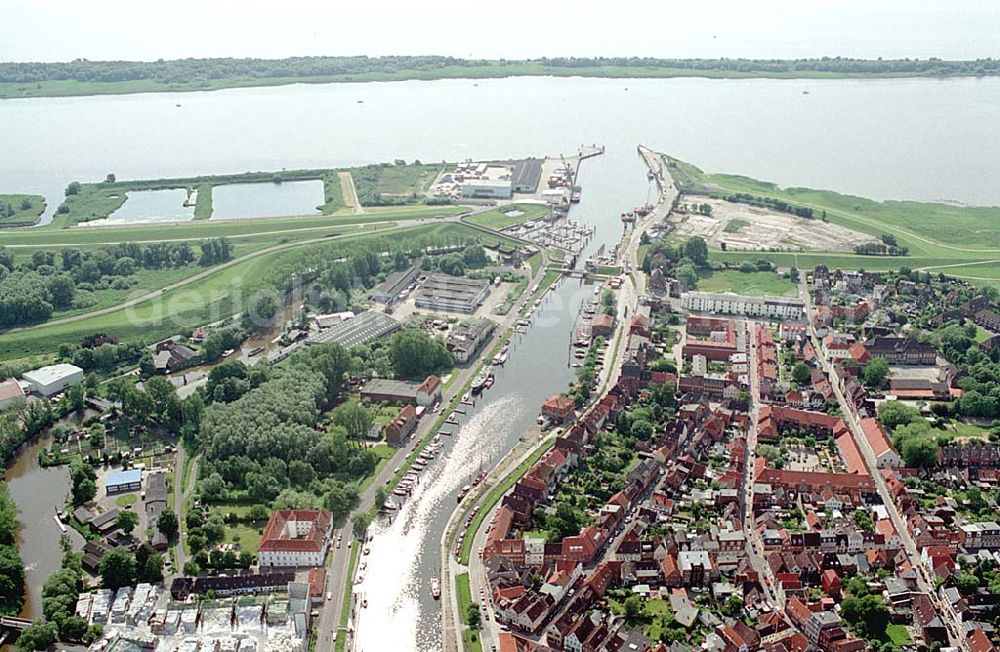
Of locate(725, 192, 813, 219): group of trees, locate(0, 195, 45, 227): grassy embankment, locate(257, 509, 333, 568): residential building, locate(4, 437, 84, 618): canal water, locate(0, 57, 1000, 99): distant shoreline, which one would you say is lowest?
locate(4, 437, 84, 618): canal water

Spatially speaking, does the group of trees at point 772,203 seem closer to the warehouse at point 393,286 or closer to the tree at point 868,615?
the warehouse at point 393,286

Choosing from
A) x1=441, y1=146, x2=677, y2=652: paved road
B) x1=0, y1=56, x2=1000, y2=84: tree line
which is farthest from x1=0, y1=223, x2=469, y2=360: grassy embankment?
x1=0, y1=56, x2=1000, y2=84: tree line

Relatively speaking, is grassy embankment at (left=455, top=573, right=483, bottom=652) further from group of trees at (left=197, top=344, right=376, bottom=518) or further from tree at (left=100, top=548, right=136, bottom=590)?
tree at (left=100, top=548, right=136, bottom=590)

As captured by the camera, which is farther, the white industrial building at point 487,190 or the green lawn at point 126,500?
the white industrial building at point 487,190

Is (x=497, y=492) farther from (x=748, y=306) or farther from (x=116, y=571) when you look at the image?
(x=748, y=306)

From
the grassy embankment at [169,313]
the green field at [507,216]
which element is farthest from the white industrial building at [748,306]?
the grassy embankment at [169,313]

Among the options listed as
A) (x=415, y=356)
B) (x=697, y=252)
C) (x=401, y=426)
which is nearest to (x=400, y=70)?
(x=697, y=252)
